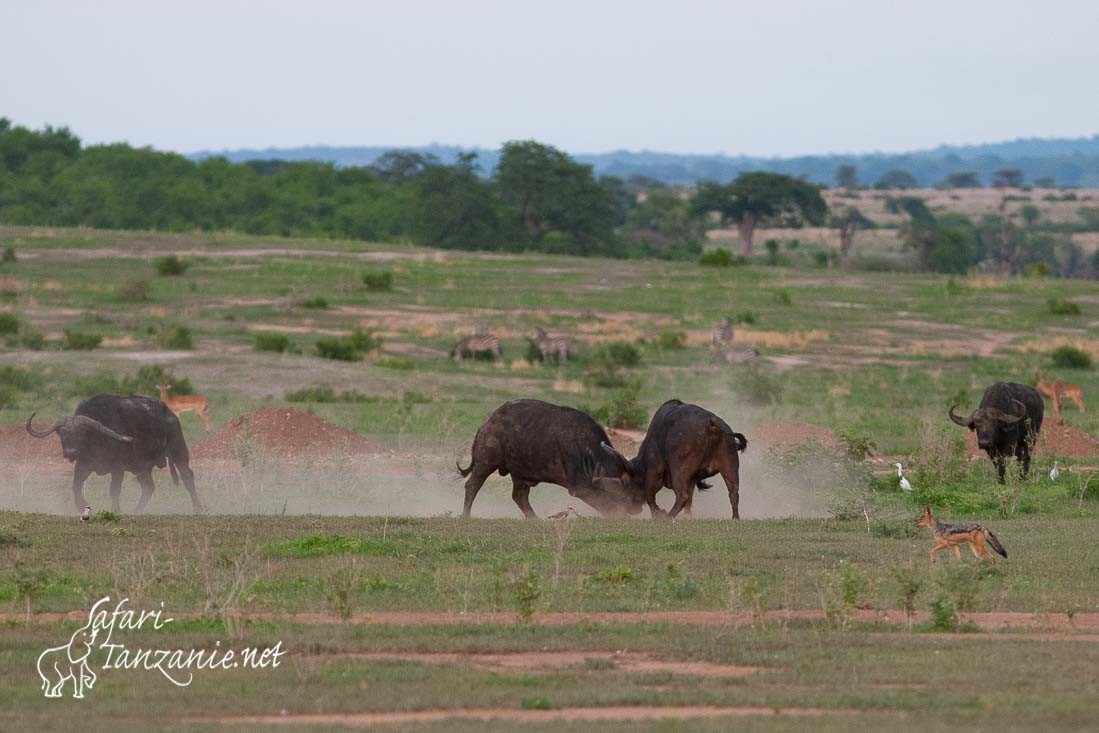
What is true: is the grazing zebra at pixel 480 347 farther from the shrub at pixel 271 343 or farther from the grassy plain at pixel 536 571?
the shrub at pixel 271 343

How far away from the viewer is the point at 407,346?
37.7 m

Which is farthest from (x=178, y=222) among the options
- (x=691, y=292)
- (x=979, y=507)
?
(x=979, y=507)

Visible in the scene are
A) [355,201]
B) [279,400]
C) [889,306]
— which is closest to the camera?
[279,400]

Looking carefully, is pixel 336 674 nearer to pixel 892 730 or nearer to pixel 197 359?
pixel 892 730

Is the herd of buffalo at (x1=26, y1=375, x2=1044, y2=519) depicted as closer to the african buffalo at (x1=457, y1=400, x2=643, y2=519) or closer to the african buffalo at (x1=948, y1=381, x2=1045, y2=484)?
the african buffalo at (x1=457, y1=400, x2=643, y2=519)

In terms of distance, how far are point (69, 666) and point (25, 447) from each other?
12177 millimetres

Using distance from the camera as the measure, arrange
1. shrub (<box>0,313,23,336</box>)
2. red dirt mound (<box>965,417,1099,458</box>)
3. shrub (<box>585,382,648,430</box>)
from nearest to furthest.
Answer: red dirt mound (<box>965,417,1099,458</box>)
shrub (<box>585,382,648,430</box>)
shrub (<box>0,313,23,336</box>)

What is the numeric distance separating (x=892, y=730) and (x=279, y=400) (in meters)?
22.4

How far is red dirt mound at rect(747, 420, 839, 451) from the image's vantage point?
21.4 m

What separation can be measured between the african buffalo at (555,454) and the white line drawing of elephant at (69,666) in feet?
22.8

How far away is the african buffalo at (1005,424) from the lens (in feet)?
64.3

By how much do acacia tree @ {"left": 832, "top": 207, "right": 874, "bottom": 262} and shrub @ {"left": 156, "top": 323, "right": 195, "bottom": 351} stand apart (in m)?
43.4

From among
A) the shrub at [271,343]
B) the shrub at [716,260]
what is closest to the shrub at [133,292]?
the shrub at [271,343]

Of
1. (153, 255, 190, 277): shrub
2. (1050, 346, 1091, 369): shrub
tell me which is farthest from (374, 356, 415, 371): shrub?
(153, 255, 190, 277): shrub
